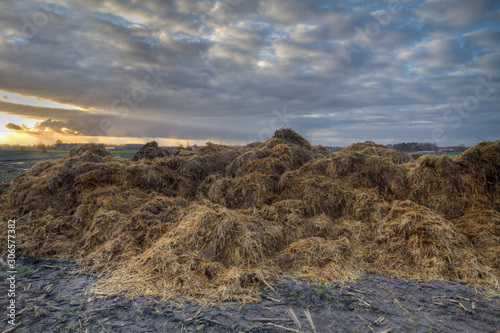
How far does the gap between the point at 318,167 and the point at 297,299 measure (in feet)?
15.9

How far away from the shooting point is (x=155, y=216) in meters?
6.12

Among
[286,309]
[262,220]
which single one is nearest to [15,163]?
[262,220]

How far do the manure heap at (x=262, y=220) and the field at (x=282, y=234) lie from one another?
30 mm

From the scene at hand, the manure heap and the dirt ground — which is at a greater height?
the manure heap

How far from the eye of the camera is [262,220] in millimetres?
5992

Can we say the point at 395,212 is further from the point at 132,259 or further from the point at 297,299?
the point at 132,259

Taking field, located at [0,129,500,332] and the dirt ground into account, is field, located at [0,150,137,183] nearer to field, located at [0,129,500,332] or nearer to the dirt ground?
field, located at [0,129,500,332]

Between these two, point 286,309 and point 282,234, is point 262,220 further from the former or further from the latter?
point 286,309

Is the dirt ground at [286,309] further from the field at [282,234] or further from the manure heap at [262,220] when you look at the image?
the manure heap at [262,220]

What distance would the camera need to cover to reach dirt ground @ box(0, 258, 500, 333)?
3.19m

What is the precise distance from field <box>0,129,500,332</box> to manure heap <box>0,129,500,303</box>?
30mm

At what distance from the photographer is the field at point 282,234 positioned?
3748 mm

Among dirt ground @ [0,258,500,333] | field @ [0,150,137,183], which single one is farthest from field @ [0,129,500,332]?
field @ [0,150,137,183]

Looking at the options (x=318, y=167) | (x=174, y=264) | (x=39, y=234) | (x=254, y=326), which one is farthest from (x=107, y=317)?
(x=318, y=167)
